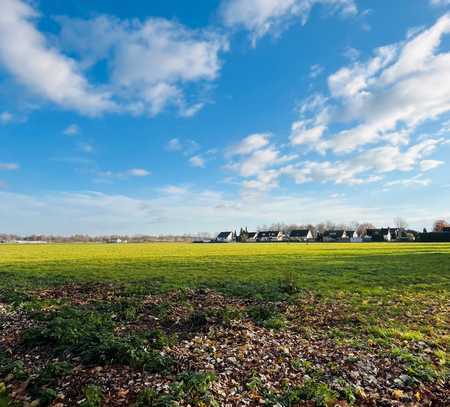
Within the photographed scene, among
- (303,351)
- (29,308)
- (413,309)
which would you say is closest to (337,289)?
(413,309)

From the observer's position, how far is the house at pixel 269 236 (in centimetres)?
16962

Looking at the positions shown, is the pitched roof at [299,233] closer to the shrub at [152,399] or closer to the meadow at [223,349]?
the meadow at [223,349]

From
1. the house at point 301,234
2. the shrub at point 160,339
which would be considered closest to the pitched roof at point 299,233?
the house at point 301,234

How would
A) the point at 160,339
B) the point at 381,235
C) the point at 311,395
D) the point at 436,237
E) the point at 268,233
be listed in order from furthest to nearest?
the point at 268,233 → the point at 381,235 → the point at 436,237 → the point at 160,339 → the point at 311,395

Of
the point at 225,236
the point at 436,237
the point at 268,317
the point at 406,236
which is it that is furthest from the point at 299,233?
the point at 268,317

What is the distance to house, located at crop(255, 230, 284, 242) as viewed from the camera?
169625mm

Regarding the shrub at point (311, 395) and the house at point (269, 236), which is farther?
the house at point (269, 236)

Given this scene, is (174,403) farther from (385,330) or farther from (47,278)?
(47,278)

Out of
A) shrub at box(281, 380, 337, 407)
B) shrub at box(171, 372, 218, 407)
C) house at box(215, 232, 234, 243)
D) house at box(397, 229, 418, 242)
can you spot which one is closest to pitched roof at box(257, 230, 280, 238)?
house at box(215, 232, 234, 243)

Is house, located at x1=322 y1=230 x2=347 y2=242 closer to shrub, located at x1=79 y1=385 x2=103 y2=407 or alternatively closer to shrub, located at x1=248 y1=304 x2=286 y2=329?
shrub, located at x1=248 y1=304 x2=286 y2=329

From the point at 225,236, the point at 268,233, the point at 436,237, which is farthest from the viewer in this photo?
the point at 225,236

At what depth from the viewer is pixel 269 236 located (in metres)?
174

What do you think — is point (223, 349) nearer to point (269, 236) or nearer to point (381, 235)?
point (381, 235)

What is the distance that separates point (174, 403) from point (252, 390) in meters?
1.51
